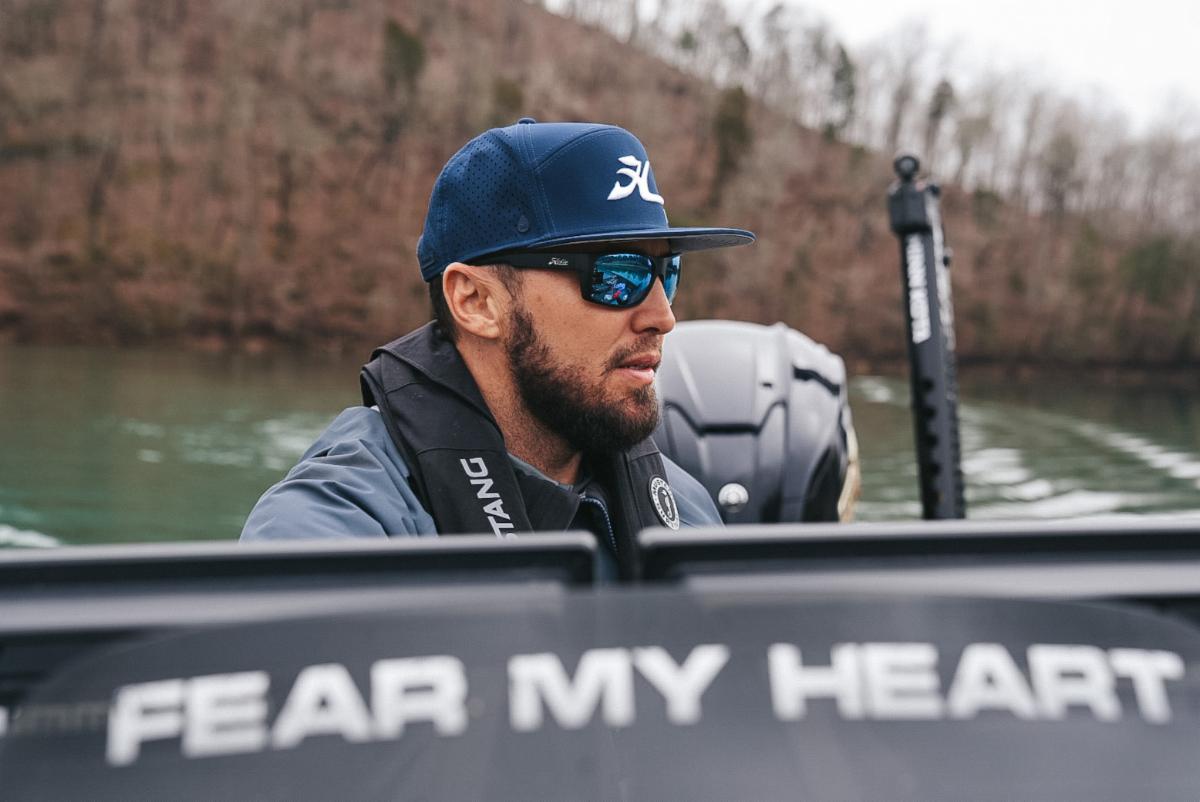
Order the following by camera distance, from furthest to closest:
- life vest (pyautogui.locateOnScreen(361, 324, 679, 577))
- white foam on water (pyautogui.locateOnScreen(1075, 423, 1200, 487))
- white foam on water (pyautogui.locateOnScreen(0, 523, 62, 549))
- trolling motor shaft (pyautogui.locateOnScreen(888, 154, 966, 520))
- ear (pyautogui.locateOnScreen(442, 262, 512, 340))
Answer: white foam on water (pyautogui.locateOnScreen(1075, 423, 1200, 487)) < white foam on water (pyautogui.locateOnScreen(0, 523, 62, 549)) < trolling motor shaft (pyautogui.locateOnScreen(888, 154, 966, 520)) < ear (pyautogui.locateOnScreen(442, 262, 512, 340)) < life vest (pyautogui.locateOnScreen(361, 324, 679, 577))

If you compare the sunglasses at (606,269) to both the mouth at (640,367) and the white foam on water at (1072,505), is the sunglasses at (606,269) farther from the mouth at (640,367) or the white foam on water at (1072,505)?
the white foam on water at (1072,505)

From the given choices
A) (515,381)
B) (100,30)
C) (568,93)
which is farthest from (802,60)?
(515,381)

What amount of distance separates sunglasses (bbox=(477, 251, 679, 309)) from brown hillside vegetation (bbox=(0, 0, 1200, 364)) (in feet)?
73.6

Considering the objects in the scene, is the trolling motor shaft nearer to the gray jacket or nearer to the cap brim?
the cap brim

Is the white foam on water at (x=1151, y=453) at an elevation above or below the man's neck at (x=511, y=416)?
below

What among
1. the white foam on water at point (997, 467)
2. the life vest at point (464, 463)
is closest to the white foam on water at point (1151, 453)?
the white foam on water at point (997, 467)

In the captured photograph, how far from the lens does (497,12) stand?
31.5 m

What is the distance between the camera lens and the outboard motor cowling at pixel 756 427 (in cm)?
299

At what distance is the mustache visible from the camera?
1535 millimetres

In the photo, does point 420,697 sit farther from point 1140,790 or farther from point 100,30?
point 100,30

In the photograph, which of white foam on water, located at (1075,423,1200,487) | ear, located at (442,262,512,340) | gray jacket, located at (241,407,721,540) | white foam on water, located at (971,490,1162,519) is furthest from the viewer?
white foam on water, located at (1075,423,1200,487)

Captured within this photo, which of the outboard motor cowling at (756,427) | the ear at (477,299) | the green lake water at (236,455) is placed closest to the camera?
the ear at (477,299)

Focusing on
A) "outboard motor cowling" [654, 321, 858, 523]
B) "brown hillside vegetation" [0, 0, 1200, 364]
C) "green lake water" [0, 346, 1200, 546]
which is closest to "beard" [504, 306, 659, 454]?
"outboard motor cowling" [654, 321, 858, 523]

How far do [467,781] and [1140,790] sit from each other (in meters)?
0.36
